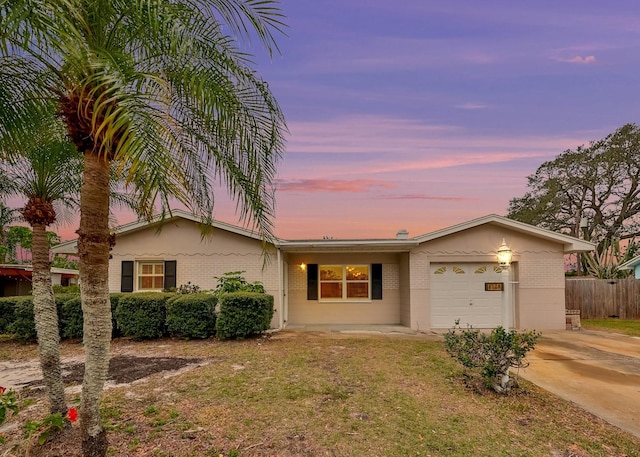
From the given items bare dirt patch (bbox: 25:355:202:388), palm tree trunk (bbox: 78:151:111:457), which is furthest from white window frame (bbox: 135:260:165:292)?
palm tree trunk (bbox: 78:151:111:457)

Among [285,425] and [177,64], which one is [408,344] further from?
[177,64]

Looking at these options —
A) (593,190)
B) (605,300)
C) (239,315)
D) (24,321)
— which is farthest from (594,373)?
(593,190)

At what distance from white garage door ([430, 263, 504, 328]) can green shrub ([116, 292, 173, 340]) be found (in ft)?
26.8

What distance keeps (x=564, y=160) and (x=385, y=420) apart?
93.1ft

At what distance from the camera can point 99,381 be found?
3559 mm

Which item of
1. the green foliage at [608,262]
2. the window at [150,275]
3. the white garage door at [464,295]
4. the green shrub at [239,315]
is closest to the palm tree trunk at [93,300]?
the green shrub at [239,315]

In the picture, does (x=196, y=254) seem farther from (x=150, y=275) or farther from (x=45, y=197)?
(x=45, y=197)

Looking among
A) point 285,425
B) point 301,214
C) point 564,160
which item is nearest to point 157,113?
point 285,425

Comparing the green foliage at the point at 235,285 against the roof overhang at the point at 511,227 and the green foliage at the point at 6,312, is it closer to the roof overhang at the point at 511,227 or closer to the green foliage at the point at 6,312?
the roof overhang at the point at 511,227

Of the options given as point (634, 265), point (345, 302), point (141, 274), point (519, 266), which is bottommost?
A: point (345, 302)

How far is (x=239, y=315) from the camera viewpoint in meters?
9.62

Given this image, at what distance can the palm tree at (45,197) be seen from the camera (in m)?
4.15

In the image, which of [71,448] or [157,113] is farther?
[71,448]

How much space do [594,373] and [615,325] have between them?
942cm
